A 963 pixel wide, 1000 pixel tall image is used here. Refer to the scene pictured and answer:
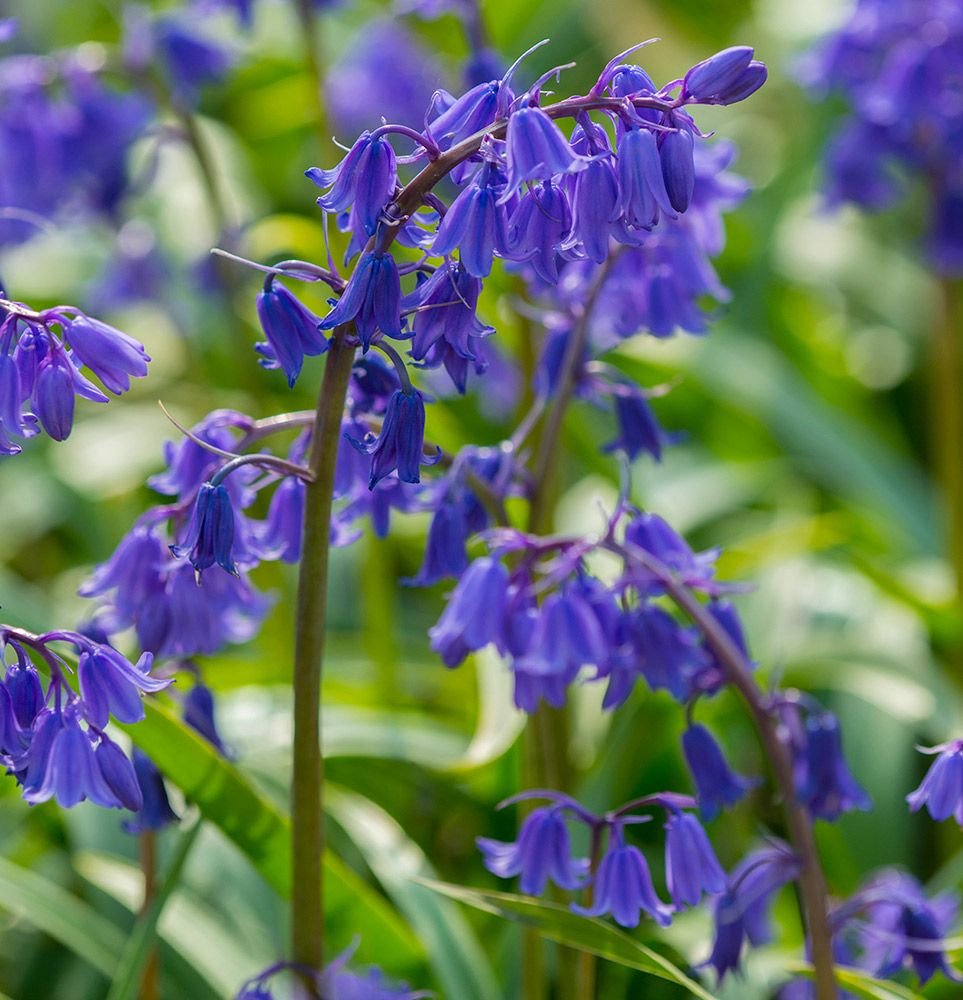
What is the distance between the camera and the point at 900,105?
→ 358 centimetres

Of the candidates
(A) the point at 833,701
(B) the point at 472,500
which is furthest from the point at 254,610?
(A) the point at 833,701

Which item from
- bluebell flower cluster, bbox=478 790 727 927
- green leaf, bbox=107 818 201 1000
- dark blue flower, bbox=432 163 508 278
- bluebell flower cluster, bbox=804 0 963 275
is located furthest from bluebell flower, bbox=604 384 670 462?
bluebell flower cluster, bbox=804 0 963 275

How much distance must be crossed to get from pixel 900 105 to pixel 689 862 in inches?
96.7

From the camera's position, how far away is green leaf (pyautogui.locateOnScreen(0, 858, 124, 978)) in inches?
94.4

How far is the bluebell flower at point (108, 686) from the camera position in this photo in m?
1.64

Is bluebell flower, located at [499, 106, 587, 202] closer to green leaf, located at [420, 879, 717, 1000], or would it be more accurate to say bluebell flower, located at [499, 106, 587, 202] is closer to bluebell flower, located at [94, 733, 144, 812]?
bluebell flower, located at [94, 733, 144, 812]

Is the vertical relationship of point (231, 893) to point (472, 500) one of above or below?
below

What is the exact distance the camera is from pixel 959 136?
11.8ft

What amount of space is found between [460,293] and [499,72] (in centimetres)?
138

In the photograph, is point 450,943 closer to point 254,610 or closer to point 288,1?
point 254,610

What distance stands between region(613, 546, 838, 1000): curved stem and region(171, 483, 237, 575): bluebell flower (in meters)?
0.61

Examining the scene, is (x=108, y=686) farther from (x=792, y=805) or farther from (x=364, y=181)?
(x=792, y=805)

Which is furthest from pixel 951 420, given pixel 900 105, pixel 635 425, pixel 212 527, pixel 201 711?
pixel 212 527

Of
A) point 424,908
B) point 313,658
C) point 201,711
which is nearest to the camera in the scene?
point 313,658
